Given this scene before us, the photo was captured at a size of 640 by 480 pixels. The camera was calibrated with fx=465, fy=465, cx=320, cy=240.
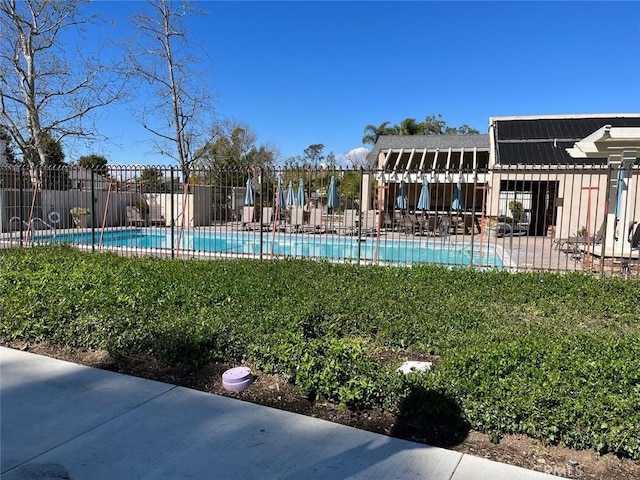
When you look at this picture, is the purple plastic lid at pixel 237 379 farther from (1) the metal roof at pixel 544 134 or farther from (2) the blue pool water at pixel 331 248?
(1) the metal roof at pixel 544 134

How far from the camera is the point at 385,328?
4.89 meters

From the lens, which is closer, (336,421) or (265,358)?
(336,421)

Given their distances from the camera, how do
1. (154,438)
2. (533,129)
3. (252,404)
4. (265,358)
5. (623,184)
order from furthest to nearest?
(533,129), (623,184), (265,358), (252,404), (154,438)

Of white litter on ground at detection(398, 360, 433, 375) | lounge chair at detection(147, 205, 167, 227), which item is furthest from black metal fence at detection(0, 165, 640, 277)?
white litter on ground at detection(398, 360, 433, 375)

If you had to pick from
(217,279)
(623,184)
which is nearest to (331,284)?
(217,279)

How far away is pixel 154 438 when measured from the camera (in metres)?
2.96

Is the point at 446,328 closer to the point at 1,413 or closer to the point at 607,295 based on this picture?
the point at 607,295

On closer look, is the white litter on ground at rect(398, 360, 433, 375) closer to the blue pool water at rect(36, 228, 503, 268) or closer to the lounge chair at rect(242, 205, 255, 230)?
the blue pool water at rect(36, 228, 503, 268)

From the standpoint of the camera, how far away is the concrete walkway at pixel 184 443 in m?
2.61

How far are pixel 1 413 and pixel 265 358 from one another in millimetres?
1914

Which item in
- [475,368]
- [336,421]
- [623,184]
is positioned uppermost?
[623,184]

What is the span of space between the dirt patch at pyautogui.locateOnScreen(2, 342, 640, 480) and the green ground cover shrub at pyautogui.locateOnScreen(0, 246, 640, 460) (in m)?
0.08

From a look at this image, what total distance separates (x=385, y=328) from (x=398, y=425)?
67.3 inches

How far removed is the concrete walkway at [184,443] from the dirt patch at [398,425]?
0.50 ft
